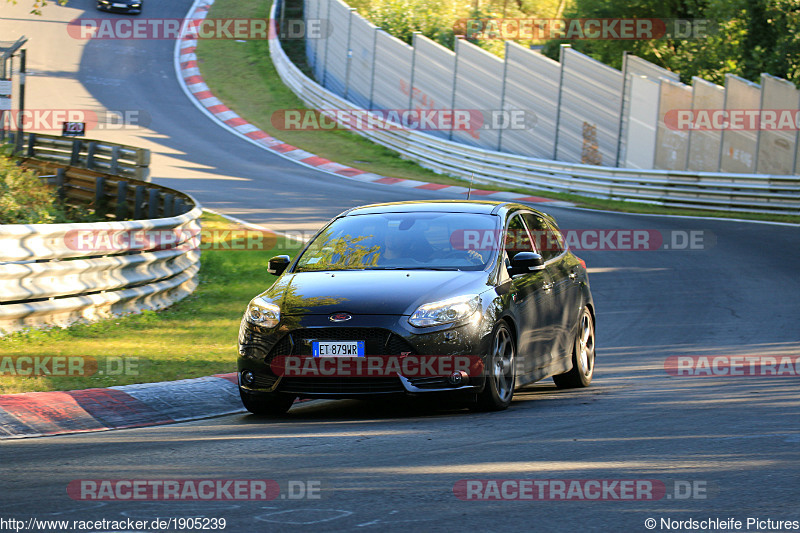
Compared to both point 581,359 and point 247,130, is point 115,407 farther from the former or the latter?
point 247,130

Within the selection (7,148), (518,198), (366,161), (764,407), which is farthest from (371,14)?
(764,407)

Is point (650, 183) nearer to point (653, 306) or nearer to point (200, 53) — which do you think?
point (653, 306)

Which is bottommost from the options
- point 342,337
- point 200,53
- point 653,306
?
point 653,306

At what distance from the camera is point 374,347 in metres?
7.18

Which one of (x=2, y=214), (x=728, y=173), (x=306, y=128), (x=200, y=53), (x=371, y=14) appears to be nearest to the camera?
(x=2, y=214)

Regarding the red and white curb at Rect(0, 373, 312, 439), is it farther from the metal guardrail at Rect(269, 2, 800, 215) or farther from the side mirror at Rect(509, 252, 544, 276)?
the metal guardrail at Rect(269, 2, 800, 215)

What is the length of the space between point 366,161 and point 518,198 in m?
7.81

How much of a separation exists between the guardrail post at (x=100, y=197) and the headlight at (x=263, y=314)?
11.0 meters

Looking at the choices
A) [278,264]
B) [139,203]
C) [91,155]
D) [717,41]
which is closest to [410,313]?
[278,264]

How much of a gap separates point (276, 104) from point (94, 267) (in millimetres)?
29750

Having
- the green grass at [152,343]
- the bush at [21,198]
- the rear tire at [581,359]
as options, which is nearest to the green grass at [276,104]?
the green grass at [152,343]

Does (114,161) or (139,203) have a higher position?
(114,161)

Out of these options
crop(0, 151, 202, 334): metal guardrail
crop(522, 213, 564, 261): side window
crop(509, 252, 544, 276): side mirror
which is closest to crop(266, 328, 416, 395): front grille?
crop(509, 252, 544, 276): side mirror

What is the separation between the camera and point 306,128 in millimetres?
38250
